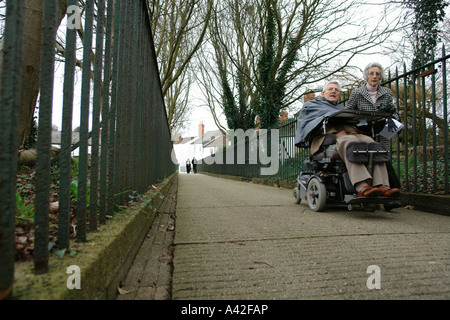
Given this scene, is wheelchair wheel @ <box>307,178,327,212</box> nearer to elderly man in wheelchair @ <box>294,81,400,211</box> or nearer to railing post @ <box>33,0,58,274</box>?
elderly man in wheelchair @ <box>294,81,400,211</box>

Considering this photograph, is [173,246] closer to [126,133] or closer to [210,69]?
[126,133]

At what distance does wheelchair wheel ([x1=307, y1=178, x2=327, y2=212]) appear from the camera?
330cm

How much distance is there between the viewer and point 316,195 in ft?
11.3

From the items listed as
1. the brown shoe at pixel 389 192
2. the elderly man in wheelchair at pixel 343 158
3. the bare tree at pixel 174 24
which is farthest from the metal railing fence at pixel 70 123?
the bare tree at pixel 174 24

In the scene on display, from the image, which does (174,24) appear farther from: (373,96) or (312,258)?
(312,258)

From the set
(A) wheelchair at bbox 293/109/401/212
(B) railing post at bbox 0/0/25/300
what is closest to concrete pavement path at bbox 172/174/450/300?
(A) wheelchair at bbox 293/109/401/212

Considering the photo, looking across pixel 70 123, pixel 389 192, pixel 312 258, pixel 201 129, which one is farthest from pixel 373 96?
pixel 201 129

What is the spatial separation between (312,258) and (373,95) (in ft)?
8.77

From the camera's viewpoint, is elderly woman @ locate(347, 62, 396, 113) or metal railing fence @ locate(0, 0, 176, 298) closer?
metal railing fence @ locate(0, 0, 176, 298)

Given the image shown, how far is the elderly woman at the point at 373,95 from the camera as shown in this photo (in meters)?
3.42

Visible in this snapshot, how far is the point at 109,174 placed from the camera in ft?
5.56
